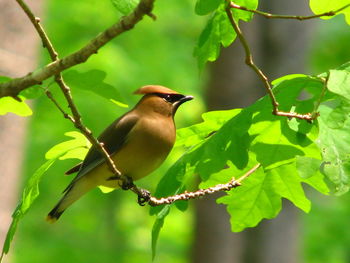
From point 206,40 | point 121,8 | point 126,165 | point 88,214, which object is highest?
point 121,8

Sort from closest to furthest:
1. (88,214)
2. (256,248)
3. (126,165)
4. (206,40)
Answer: (206,40)
(126,165)
(256,248)
(88,214)

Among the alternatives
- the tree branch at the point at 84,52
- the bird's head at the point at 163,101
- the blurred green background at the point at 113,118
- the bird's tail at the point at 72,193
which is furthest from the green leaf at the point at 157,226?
the blurred green background at the point at 113,118

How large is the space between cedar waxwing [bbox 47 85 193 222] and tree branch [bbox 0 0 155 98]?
145 cm

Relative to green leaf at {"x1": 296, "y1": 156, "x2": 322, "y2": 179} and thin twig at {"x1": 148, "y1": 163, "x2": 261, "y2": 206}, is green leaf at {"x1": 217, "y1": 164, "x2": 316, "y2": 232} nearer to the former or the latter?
thin twig at {"x1": 148, "y1": 163, "x2": 261, "y2": 206}

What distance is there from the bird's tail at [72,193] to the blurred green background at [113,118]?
7.92 m

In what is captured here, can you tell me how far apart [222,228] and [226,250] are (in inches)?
13.2

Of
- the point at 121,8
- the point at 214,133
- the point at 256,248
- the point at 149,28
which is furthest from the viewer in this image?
the point at 149,28

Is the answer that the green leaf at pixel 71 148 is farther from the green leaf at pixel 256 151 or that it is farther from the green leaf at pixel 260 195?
the green leaf at pixel 260 195

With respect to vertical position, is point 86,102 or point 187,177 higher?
point 187,177

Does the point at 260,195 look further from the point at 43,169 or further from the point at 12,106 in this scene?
the point at 12,106

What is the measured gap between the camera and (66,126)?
14648mm

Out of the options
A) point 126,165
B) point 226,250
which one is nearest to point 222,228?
point 226,250

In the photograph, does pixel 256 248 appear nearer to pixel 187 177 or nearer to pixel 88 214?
pixel 187 177

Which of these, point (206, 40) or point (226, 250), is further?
point (226, 250)
